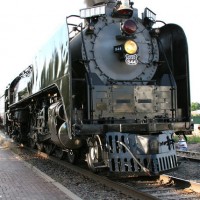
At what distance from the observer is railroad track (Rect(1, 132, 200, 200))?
17.8 feet

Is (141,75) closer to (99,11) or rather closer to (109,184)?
(99,11)

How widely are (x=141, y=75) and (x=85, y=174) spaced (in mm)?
2394

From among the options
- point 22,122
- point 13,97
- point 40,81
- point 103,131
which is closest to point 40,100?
point 40,81

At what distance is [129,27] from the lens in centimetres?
712

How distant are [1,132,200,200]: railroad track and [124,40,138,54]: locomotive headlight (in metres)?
2.53

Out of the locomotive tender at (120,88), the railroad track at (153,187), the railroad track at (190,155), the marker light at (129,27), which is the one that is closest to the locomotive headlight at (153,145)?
the locomotive tender at (120,88)

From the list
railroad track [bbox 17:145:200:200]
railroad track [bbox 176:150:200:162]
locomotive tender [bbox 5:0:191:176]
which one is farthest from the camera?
railroad track [bbox 176:150:200:162]

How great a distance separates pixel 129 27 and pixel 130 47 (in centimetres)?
40

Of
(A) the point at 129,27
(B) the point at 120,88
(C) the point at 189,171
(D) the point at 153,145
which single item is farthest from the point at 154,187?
Result: (A) the point at 129,27

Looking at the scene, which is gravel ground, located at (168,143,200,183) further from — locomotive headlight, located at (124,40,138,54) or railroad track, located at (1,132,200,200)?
locomotive headlight, located at (124,40,138,54)

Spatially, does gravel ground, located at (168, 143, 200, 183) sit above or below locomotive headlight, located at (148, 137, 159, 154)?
below

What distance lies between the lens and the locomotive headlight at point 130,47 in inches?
280

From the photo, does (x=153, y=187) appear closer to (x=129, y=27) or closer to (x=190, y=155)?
(x=129, y=27)

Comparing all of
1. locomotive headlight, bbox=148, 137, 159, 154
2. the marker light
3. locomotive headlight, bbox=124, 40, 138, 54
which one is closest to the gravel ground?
locomotive headlight, bbox=148, 137, 159, 154
